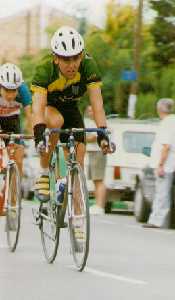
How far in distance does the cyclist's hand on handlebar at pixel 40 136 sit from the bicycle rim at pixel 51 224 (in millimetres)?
592

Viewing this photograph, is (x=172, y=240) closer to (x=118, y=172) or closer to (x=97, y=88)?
(x=97, y=88)

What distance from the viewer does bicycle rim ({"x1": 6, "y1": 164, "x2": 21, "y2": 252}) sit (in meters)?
12.8

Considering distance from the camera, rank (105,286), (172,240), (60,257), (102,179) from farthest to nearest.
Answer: (102,179)
(172,240)
(60,257)
(105,286)

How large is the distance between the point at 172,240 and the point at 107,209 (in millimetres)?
7751

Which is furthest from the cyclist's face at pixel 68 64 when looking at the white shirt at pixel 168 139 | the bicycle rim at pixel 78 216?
the white shirt at pixel 168 139

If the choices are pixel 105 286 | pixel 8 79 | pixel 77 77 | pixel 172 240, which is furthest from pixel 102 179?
pixel 105 286

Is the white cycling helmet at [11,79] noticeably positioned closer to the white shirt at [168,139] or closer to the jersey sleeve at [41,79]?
the jersey sleeve at [41,79]

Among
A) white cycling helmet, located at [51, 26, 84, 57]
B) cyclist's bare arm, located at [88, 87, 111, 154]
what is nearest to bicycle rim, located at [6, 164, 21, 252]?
cyclist's bare arm, located at [88, 87, 111, 154]

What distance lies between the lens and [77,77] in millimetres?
11648

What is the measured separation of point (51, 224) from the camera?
11.9 metres

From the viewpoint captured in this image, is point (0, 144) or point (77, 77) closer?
point (77, 77)

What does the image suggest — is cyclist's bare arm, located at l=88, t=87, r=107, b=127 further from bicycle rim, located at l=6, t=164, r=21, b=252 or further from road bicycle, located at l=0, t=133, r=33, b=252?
bicycle rim, located at l=6, t=164, r=21, b=252

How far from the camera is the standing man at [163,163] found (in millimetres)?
17859

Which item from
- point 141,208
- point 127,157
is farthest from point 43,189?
point 127,157
